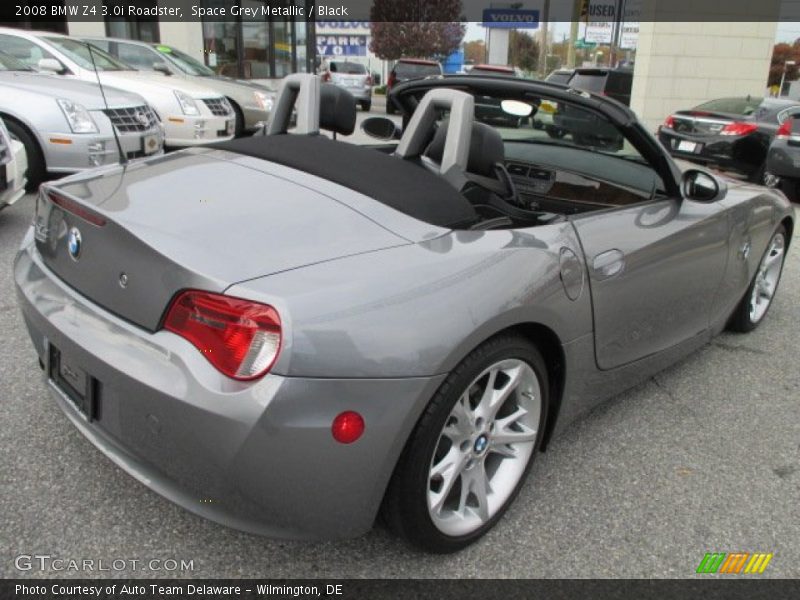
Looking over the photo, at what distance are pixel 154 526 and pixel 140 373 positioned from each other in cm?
67

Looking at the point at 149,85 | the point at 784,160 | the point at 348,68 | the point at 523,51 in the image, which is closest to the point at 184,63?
the point at 149,85

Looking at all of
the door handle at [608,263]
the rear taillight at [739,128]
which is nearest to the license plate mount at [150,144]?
the door handle at [608,263]

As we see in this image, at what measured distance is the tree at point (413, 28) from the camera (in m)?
46.6

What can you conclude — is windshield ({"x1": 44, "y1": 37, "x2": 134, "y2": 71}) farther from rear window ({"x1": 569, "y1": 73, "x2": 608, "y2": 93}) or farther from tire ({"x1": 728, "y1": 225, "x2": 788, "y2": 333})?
rear window ({"x1": 569, "y1": 73, "x2": 608, "y2": 93})

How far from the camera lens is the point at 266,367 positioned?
64.0 inches

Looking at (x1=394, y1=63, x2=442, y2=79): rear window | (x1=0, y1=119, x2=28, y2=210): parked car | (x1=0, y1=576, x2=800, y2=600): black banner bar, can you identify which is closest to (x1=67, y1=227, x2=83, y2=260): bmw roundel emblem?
(x1=0, y1=576, x2=800, y2=600): black banner bar

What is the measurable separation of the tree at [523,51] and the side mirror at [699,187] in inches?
2176

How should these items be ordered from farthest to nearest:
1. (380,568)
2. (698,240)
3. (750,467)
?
(698,240) → (750,467) → (380,568)

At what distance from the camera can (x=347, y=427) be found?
168cm

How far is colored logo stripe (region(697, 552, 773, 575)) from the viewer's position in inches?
84.4

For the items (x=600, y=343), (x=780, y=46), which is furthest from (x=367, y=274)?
(x=780, y=46)

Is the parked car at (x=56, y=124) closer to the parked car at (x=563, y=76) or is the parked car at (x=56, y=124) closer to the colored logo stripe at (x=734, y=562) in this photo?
the colored logo stripe at (x=734, y=562)

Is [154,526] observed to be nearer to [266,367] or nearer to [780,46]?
[266,367]

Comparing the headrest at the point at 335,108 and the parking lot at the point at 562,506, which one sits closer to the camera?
the parking lot at the point at 562,506
